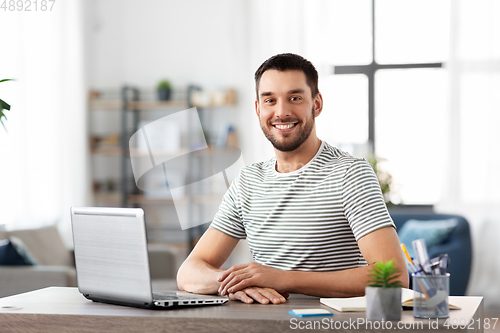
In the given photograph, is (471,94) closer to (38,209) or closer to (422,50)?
(422,50)

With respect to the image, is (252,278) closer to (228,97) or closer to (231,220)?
(231,220)

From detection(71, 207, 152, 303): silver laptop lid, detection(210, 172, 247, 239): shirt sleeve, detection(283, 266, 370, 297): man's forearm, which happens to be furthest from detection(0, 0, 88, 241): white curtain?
detection(283, 266, 370, 297): man's forearm

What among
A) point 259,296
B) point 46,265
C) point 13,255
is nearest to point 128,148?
point 46,265

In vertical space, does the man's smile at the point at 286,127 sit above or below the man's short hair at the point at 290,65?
below

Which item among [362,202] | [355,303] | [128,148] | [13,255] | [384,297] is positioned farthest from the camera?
[128,148]

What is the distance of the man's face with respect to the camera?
68.1 inches

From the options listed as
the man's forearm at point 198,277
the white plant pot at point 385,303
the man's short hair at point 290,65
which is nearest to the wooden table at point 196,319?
the white plant pot at point 385,303

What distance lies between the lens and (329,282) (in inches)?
57.1

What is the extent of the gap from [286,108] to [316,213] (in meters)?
0.32

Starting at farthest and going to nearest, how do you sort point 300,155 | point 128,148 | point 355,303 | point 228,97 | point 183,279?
point 128,148
point 228,97
point 300,155
point 183,279
point 355,303

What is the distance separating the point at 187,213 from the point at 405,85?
2.18m

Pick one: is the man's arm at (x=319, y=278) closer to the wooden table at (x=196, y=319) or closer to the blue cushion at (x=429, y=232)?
the wooden table at (x=196, y=319)

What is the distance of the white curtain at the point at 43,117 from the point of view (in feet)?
13.8

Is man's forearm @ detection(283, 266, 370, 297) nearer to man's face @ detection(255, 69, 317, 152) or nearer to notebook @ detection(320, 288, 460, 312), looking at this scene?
notebook @ detection(320, 288, 460, 312)
